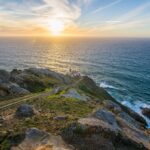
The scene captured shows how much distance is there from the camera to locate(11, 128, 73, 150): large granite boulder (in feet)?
50.0

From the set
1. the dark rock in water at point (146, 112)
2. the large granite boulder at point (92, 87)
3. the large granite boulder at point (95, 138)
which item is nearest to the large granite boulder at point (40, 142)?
the large granite boulder at point (95, 138)

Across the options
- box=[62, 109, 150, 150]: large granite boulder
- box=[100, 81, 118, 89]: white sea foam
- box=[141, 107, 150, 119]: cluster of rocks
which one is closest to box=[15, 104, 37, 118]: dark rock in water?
box=[62, 109, 150, 150]: large granite boulder

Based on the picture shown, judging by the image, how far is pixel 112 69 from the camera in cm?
11719

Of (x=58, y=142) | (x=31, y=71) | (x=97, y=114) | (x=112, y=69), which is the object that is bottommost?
(x=112, y=69)

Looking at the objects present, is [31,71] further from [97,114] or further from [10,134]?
[10,134]

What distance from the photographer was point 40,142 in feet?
52.5

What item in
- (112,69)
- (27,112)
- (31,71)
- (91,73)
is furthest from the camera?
(112,69)

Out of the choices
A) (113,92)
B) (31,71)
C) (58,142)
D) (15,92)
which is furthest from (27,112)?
(113,92)

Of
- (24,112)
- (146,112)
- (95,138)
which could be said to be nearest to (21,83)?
→ (146,112)

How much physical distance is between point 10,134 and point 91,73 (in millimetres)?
93543

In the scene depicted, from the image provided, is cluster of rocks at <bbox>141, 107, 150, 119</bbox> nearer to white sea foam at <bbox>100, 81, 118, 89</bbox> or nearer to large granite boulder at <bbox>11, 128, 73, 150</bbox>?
white sea foam at <bbox>100, 81, 118, 89</bbox>

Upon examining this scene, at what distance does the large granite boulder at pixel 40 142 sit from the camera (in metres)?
15.2

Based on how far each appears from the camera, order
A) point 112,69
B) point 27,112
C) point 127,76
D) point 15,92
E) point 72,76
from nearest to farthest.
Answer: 1. point 27,112
2. point 15,92
3. point 72,76
4. point 127,76
5. point 112,69

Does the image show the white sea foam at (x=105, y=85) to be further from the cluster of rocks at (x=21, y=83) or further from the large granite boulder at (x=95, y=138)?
the large granite boulder at (x=95, y=138)
